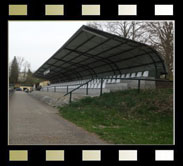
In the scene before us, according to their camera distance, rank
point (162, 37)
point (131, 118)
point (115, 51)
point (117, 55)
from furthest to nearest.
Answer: point (117, 55) < point (115, 51) < point (162, 37) < point (131, 118)

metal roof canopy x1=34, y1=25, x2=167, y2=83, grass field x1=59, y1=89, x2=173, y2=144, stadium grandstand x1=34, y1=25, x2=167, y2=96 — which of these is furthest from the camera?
metal roof canopy x1=34, y1=25, x2=167, y2=83

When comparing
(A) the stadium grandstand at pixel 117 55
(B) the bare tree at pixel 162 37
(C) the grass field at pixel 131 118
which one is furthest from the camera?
(B) the bare tree at pixel 162 37

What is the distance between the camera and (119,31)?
29.8 meters

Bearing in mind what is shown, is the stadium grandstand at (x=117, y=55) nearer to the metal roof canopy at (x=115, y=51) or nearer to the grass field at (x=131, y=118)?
the metal roof canopy at (x=115, y=51)

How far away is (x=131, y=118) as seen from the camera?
30.0ft

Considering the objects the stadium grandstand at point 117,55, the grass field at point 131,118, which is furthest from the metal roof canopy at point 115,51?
the grass field at point 131,118

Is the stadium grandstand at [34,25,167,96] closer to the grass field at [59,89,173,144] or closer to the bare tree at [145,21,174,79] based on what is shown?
the bare tree at [145,21,174,79]

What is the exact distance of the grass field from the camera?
20.2 feet

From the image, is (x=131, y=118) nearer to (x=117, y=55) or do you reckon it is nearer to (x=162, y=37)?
(x=162, y=37)

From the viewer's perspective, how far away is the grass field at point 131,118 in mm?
6168

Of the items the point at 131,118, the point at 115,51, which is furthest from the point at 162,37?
the point at 131,118

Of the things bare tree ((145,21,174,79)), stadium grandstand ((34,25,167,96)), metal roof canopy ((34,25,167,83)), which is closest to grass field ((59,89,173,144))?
stadium grandstand ((34,25,167,96))
